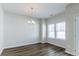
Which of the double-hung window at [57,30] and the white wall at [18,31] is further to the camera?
the double-hung window at [57,30]

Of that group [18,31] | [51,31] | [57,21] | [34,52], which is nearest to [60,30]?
[57,21]

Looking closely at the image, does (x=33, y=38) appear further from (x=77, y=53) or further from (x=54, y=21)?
(x=77, y=53)

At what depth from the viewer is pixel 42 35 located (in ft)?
23.3

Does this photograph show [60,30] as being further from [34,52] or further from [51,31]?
[34,52]

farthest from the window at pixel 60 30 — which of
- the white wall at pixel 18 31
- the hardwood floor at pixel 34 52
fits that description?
the white wall at pixel 18 31

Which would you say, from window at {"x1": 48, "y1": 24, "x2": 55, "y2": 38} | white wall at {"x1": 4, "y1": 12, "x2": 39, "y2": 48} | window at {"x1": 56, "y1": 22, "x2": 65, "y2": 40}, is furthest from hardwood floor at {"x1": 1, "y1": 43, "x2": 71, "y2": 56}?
window at {"x1": 48, "y1": 24, "x2": 55, "y2": 38}

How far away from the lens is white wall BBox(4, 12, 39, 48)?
15.8ft

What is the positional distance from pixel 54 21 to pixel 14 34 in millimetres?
3439

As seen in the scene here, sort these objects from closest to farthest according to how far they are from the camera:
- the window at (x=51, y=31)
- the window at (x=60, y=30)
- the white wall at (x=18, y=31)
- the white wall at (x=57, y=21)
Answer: the white wall at (x=18, y=31)
the white wall at (x=57, y=21)
the window at (x=60, y=30)
the window at (x=51, y=31)

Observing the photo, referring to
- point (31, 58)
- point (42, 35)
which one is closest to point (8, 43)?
point (42, 35)

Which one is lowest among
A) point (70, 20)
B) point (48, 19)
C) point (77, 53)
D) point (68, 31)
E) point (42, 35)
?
point (77, 53)

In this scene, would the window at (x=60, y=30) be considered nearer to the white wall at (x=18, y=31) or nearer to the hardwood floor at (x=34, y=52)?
the hardwood floor at (x=34, y=52)

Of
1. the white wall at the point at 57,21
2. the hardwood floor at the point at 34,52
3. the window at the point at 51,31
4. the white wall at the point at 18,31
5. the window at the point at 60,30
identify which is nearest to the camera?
the hardwood floor at the point at 34,52

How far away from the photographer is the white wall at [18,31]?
4812mm
